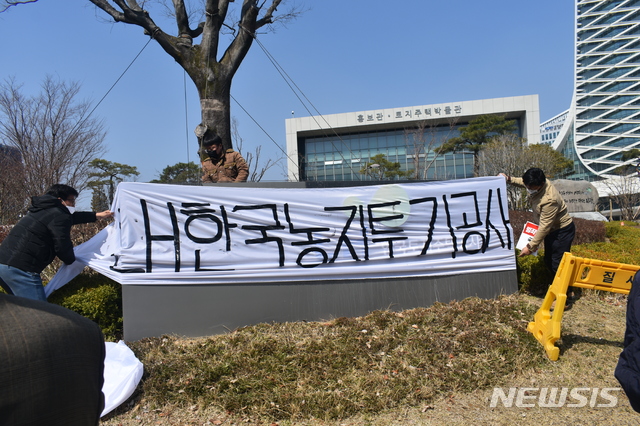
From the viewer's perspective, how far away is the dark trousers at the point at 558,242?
5.25 meters

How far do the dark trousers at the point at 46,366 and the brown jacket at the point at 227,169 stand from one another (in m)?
4.73

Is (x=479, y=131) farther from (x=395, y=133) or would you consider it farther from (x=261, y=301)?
(x=261, y=301)

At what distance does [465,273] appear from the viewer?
5.51 m

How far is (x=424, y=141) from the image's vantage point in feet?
116

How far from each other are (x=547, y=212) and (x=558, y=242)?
0.41 meters

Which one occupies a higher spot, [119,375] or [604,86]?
[604,86]

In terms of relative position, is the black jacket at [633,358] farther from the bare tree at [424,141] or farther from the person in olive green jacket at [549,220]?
the bare tree at [424,141]

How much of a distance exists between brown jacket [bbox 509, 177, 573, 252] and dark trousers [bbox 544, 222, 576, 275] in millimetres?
57

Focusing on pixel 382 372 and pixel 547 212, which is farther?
pixel 547 212

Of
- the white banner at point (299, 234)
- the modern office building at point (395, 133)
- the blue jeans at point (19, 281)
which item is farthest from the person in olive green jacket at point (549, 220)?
the modern office building at point (395, 133)

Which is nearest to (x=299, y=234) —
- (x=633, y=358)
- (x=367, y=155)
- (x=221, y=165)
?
(x=221, y=165)

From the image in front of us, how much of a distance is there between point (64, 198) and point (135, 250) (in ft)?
2.85

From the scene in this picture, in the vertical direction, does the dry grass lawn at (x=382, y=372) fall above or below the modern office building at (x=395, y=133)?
below

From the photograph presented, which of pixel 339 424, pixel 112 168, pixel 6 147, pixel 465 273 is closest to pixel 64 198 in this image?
pixel 339 424
